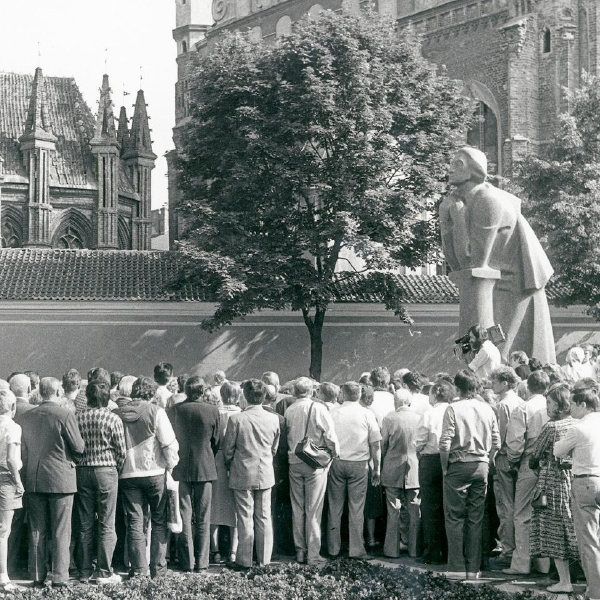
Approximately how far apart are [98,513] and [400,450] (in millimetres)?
3381

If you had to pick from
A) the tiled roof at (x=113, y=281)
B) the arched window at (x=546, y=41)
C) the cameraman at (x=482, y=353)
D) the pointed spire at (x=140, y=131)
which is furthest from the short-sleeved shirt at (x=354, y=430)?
the pointed spire at (x=140, y=131)

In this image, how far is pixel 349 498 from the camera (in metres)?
11.9

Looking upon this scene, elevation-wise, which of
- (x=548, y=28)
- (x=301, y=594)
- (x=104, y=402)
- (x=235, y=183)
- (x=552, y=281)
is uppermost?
(x=548, y=28)

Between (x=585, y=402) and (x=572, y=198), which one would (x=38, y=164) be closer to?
(x=572, y=198)

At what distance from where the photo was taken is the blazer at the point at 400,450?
12.0 m

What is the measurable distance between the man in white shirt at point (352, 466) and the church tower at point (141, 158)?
47.1 metres

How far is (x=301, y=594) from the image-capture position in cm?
923

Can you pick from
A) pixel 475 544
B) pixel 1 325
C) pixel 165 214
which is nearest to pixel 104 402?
pixel 475 544

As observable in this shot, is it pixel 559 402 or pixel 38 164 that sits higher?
pixel 38 164

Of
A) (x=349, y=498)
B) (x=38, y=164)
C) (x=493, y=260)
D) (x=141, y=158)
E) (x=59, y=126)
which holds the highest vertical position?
(x=59, y=126)

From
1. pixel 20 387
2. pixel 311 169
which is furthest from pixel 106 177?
pixel 20 387

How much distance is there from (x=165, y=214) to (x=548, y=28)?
51.2 meters

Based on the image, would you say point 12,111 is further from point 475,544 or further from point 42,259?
point 475,544

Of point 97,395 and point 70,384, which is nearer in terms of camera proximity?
point 97,395
